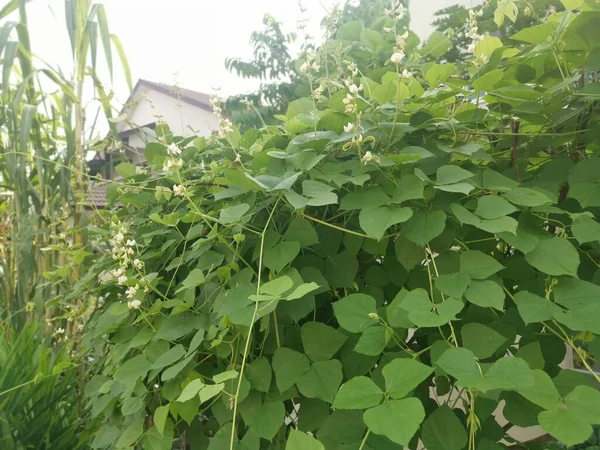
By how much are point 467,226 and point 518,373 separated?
0.88ft

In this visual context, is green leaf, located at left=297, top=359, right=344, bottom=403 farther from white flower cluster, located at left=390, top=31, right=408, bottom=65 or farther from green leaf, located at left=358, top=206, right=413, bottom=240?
white flower cluster, located at left=390, top=31, right=408, bottom=65

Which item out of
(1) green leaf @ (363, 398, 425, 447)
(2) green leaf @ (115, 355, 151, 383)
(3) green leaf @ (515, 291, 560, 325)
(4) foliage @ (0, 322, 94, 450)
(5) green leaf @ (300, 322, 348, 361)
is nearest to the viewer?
(1) green leaf @ (363, 398, 425, 447)

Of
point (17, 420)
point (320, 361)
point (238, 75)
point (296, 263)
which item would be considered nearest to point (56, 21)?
point (17, 420)

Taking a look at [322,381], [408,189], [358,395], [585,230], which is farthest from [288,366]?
[585,230]

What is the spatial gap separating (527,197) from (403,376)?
28cm

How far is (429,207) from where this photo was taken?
62 cm

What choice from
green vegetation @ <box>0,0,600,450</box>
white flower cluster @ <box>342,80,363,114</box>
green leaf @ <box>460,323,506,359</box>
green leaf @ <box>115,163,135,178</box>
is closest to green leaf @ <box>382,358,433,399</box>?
green vegetation @ <box>0,0,600,450</box>

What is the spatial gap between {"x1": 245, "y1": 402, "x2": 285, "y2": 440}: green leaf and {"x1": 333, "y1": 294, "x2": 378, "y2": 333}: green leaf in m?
0.14

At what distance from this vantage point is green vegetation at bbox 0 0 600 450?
53 cm

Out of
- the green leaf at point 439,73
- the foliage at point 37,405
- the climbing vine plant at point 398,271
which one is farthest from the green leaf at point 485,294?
the foliage at point 37,405

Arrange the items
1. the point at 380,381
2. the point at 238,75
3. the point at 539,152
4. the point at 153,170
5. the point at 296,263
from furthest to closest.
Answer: the point at 238,75, the point at 153,170, the point at 539,152, the point at 296,263, the point at 380,381

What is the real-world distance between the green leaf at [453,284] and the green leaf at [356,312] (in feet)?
0.27

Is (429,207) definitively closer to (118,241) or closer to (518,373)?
(518,373)

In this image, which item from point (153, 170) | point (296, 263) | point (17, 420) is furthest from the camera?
point (17, 420)
